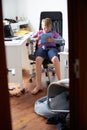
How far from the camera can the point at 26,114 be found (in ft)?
10.1

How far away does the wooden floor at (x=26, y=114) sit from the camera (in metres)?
2.75

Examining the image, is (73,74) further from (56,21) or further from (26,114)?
(56,21)

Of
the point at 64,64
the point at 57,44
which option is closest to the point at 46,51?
the point at 57,44

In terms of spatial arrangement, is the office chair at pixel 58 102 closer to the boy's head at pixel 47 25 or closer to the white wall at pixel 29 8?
the boy's head at pixel 47 25

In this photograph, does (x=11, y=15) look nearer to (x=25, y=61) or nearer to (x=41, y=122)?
(x=25, y=61)

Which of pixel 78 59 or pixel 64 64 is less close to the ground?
pixel 78 59

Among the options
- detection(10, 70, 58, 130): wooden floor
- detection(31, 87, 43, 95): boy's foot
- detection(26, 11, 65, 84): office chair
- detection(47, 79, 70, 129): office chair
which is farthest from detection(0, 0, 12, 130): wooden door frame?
detection(26, 11, 65, 84): office chair

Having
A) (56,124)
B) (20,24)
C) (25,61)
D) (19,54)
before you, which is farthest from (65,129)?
(20,24)

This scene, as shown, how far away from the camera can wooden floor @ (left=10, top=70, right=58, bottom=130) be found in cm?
275

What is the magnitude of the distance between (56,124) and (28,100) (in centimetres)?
85

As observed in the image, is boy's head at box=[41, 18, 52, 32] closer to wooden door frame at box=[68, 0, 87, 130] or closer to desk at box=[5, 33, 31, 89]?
desk at box=[5, 33, 31, 89]

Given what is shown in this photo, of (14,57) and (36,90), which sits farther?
(36,90)

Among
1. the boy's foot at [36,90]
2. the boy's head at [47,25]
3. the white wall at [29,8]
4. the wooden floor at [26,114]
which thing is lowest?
the wooden floor at [26,114]

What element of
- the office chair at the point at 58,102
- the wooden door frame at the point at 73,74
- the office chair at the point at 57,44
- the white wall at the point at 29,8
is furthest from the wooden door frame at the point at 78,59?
the white wall at the point at 29,8
